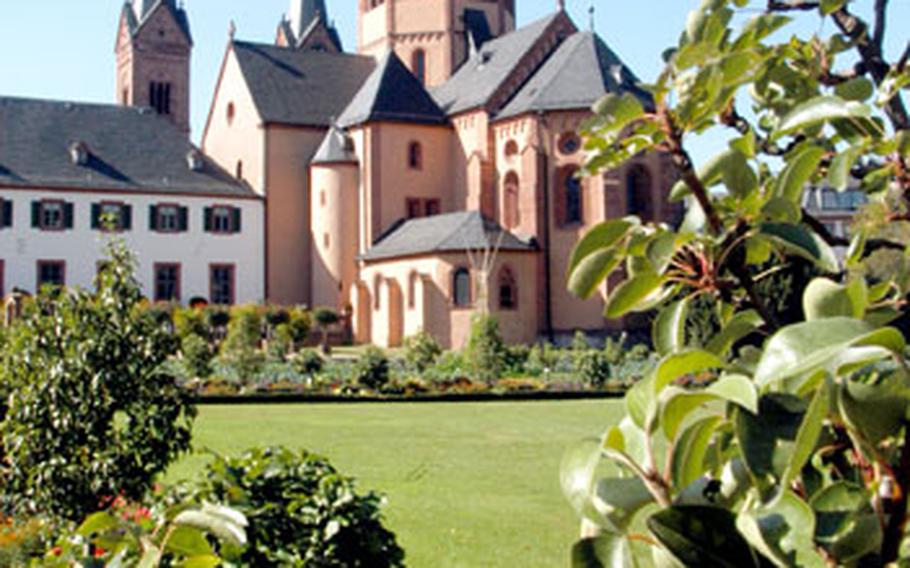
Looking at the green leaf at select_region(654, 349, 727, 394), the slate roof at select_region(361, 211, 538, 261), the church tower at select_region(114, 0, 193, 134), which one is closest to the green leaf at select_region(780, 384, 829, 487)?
the green leaf at select_region(654, 349, 727, 394)

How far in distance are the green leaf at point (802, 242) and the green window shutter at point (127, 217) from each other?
44.7 m

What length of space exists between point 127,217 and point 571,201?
19.0 meters

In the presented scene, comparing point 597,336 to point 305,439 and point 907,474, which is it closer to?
point 305,439

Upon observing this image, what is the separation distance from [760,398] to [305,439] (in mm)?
14715

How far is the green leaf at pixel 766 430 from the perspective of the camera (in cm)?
99

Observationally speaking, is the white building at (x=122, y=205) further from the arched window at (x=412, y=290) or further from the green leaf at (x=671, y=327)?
the green leaf at (x=671, y=327)

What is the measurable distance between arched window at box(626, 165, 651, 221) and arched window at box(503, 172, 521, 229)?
15.4 ft

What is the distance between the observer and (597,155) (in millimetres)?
1851

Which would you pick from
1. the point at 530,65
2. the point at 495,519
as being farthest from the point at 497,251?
the point at 495,519

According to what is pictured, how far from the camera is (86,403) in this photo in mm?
7957

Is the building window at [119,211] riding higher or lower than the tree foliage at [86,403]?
higher

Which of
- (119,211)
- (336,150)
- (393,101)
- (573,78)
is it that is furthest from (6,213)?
(573,78)

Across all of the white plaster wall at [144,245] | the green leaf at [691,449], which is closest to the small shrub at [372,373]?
the white plaster wall at [144,245]

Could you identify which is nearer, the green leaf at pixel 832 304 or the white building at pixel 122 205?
the green leaf at pixel 832 304
